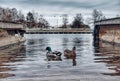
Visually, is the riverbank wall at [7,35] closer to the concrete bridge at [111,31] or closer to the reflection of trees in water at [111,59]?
the reflection of trees in water at [111,59]

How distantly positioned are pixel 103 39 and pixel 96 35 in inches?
703

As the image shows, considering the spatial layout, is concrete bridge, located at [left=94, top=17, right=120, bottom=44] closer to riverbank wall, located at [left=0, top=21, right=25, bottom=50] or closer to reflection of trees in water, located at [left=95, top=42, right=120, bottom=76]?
reflection of trees in water, located at [left=95, top=42, right=120, bottom=76]

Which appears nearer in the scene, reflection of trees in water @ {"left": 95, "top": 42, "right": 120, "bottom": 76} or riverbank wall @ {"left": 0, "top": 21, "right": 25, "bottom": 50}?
reflection of trees in water @ {"left": 95, "top": 42, "right": 120, "bottom": 76}

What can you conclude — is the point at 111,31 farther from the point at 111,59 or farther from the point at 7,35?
the point at 111,59

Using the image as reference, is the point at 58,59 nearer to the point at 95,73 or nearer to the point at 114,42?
the point at 95,73

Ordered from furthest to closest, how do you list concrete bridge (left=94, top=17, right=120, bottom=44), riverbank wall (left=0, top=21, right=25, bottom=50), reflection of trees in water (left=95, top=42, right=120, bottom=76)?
1. concrete bridge (left=94, top=17, right=120, bottom=44)
2. riverbank wall (left=0, top=21, right=25, bottom=50)
3. reflection of trees in water (left=95, top=42, right=120, bottom=76)

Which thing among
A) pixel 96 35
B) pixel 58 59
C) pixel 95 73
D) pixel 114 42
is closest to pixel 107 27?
pixel 114 42

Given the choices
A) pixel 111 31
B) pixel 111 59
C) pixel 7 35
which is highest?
pixel 111 31

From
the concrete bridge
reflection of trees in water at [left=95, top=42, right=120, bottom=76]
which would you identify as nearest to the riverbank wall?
reflection of trees in water at [left=95, top=42, right=120, bottom=76]

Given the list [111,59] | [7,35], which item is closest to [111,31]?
[7,35]

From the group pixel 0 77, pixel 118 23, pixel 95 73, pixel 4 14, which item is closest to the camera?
pixel 0 77

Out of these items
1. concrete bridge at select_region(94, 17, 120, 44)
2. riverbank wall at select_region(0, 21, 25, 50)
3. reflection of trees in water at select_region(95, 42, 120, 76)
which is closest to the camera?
reflection of trees in water at select_region(95, 42, 120, 76)

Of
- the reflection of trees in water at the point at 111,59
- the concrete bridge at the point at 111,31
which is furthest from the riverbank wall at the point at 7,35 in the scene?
the concrete bridge at the point at 111,31

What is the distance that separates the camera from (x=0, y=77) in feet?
87.1
